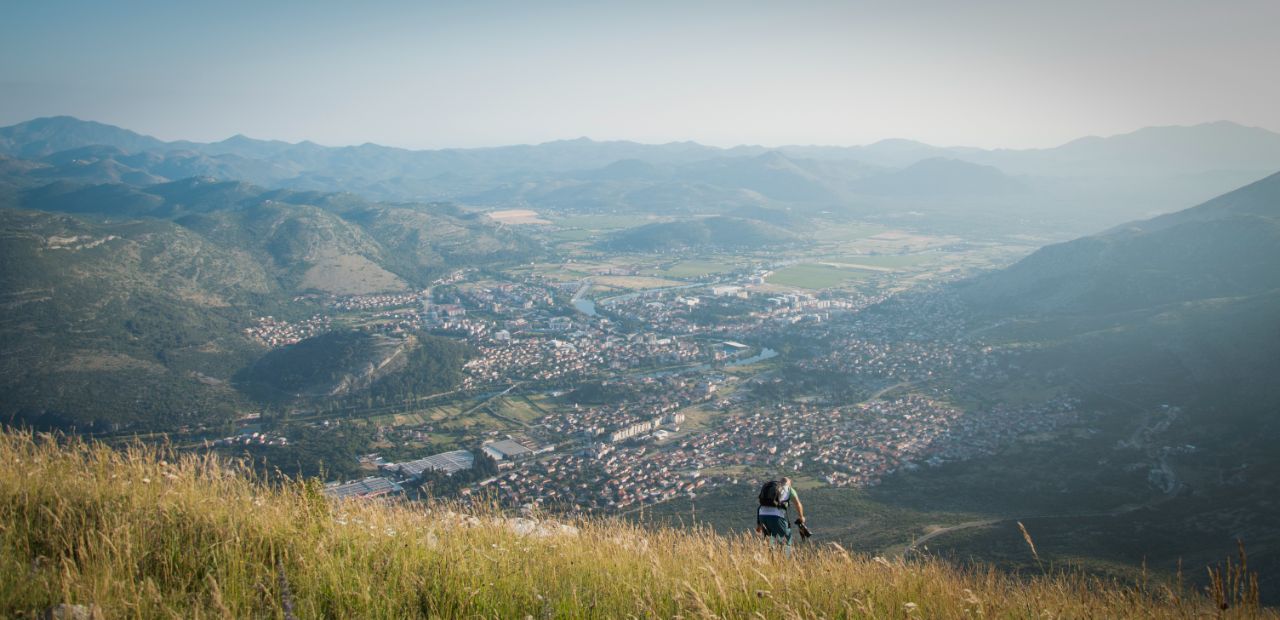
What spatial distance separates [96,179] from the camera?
162 m

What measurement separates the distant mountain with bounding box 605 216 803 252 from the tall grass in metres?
109

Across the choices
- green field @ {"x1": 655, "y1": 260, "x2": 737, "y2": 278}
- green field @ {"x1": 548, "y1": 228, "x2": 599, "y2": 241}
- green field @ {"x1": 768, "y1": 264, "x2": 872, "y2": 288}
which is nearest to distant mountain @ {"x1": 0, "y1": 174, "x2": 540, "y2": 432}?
green field @ {"x1": 548, "y1": 228, "x2": 599, "y2": 241}

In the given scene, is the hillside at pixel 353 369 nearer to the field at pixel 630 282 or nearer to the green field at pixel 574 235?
the field at pixel 630 282

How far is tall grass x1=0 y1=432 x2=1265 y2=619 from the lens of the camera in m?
3.39

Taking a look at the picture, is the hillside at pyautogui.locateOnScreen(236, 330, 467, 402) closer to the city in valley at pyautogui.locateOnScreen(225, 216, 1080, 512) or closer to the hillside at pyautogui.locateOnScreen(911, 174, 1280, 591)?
the city in valley at pyautogui.locateOnScreen(225, 216, 1080, 512)

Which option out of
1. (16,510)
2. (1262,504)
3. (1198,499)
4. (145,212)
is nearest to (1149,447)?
(1198,499)

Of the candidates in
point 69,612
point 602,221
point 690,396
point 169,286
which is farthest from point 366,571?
point 602,221

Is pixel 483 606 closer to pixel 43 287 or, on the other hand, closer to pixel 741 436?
pixel 741 436

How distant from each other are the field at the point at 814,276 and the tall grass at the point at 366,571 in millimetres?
77941

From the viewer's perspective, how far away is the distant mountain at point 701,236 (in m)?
116

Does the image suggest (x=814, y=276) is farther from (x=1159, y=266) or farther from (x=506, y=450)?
(x=506, y=450)

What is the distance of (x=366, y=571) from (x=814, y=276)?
87.6 metres

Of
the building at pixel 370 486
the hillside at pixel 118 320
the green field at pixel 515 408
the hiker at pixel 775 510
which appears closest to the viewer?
the hiker at pixel 775 510

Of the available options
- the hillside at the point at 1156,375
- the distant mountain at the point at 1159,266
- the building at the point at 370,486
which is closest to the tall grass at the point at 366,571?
the hillside at the point at 1156,375
